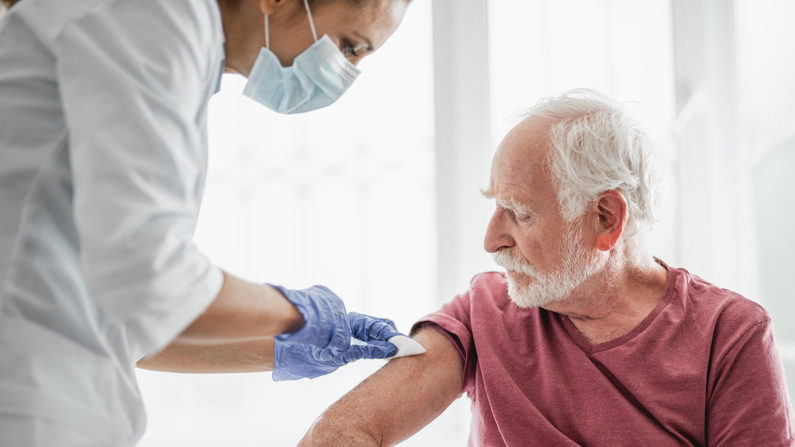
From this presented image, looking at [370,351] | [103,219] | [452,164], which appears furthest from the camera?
[452,164]

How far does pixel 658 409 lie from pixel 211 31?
122cm

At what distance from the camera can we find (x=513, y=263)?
1.46 metres

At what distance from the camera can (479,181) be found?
7.03 ft

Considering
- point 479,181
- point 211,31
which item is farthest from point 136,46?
point 479,181

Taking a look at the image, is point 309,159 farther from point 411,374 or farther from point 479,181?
point 411,374

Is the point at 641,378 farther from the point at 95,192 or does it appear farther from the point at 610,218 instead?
the point at 95,192

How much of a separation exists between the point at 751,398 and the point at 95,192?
1.31 m

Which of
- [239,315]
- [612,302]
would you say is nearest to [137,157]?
[239,315]

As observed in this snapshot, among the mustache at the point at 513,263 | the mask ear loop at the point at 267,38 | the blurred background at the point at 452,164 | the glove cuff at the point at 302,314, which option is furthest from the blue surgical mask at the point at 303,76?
the blurred background at the point at 452,164

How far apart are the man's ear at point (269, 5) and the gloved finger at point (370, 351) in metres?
0.73

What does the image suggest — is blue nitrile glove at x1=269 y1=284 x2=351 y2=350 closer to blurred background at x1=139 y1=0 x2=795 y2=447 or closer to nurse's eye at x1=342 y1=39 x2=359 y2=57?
nurse's eye at x1=342 y1=39 x2=359 y2=57

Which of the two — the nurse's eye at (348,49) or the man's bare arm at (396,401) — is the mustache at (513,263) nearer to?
the man's bare arm at (396,401)


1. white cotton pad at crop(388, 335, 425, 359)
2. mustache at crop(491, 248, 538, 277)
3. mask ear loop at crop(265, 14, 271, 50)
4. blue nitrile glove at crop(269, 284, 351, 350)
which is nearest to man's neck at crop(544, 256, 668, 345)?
mustache at crop(491, 248, 538, 277)

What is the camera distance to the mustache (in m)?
1.44
